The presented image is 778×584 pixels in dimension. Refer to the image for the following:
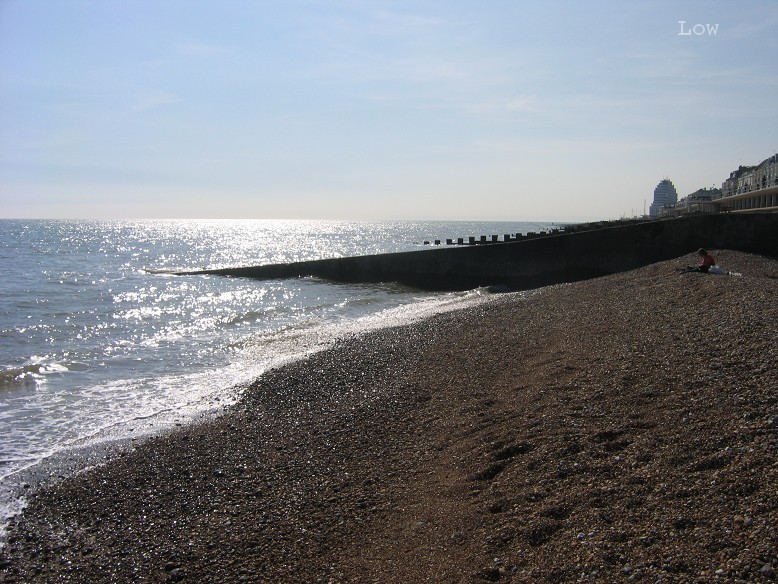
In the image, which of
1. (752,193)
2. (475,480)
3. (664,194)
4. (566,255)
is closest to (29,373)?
(475,480)

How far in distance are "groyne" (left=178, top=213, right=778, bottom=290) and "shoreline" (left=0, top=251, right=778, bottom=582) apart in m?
13.5

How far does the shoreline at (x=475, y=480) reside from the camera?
420 cm

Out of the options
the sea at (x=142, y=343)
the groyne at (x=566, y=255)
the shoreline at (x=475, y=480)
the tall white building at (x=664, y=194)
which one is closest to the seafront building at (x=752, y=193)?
the groyne at (x=566, y=255)

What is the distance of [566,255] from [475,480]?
64.8 ft

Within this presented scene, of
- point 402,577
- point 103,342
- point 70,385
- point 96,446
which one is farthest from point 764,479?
point 103,342

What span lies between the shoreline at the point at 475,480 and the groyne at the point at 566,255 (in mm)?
13543

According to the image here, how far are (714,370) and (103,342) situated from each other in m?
14.4

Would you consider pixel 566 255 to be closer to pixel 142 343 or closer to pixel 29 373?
pixel 142 343

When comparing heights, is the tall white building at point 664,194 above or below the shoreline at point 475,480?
above

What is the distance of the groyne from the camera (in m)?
21.9

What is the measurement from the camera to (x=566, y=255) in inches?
956

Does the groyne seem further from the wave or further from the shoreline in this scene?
the wave

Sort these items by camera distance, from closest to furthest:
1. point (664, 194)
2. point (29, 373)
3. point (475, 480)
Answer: point (475, 480)
point (29, 373)
point (664, 194)

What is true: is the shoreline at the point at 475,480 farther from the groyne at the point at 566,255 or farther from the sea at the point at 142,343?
the groyne at the point at 566,255
